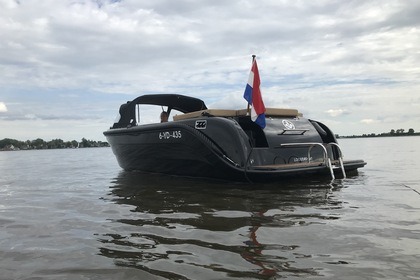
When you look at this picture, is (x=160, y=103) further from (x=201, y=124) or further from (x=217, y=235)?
(x=217, y=235)

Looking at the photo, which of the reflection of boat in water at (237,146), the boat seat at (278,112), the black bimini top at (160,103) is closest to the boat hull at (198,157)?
the reflection of boat in water at (237,146)

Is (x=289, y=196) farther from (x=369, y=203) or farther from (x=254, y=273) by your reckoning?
(x=254, y=273)

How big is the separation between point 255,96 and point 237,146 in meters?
1.20

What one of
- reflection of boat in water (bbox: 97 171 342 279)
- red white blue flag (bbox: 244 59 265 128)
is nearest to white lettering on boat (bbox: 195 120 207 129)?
red white blue flag (bbox: 244 59 265 128)

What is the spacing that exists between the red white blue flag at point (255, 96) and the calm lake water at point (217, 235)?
5.03 ft

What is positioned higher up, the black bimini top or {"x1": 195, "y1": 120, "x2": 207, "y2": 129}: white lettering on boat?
the black bimini top

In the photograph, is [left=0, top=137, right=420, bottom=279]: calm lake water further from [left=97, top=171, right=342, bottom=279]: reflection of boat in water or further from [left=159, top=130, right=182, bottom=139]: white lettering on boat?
[left=159, top=130, right=182, bottom=139]: white lettering on boat

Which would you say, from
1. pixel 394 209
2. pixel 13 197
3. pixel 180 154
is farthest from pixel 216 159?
pixel 13 197

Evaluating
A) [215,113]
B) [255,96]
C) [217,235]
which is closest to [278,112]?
[255,96]

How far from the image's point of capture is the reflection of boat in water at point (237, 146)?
6.96 meters

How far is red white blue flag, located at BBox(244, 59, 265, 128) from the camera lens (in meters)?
7.36

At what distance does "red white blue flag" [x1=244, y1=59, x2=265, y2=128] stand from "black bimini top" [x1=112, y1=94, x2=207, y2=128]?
12.9 ft

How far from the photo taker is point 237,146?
6891 millimetres

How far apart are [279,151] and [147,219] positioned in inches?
148
